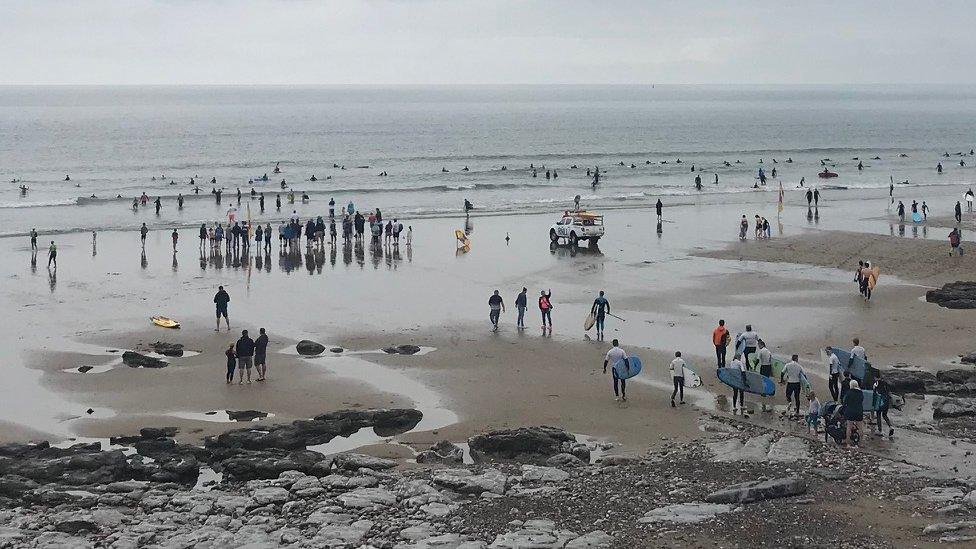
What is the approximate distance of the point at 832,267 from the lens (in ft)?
129

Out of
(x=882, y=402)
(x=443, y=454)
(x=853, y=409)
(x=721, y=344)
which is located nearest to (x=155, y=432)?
(x=443, y=454)

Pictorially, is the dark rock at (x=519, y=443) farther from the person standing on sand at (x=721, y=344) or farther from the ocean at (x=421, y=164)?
the ocean at (x=421, y=164)

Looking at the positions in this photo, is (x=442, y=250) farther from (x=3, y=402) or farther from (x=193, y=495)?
(x=193, y=495)

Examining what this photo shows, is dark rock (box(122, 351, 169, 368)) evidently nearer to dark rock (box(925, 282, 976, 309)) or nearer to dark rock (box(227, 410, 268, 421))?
dark rock (box(227, 410, 268, 421))

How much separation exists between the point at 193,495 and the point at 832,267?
2797 cm

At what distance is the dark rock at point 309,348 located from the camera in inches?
1072

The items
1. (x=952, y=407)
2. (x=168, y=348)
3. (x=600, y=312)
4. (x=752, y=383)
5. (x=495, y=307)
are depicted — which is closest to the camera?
(x=952, y=407)

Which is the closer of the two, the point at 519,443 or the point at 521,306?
the point at 519,443

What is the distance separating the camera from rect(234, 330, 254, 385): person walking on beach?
24.2 metres

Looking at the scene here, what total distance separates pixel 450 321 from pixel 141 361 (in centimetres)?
853

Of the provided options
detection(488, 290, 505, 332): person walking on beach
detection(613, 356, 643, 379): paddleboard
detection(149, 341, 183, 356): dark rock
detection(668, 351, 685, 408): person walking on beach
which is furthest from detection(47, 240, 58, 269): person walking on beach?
detection(668, 351, 685, 408): person walking on beach

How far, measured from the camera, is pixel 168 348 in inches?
1084

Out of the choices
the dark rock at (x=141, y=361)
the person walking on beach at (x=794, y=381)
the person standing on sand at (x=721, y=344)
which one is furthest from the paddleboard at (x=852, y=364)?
the dark rock at (x=141, y=361)

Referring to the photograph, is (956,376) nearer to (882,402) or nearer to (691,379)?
(882,402)
